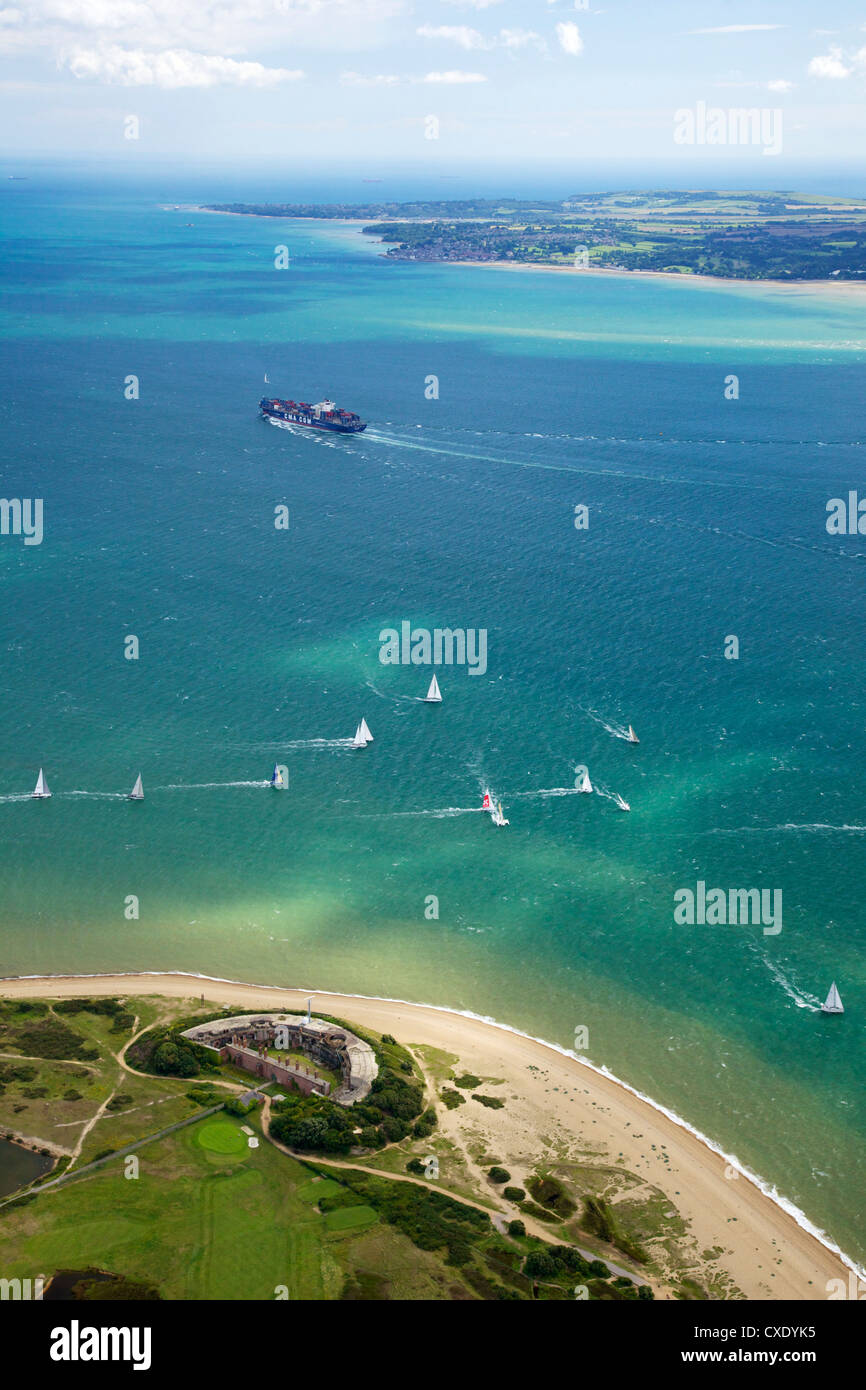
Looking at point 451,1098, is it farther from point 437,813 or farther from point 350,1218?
point 437,813

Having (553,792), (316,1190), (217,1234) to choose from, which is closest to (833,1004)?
(553,792)

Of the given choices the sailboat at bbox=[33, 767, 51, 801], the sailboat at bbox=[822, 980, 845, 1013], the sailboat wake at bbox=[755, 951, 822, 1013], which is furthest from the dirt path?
the sailboat at bbox=[33, 767, 51, 801]

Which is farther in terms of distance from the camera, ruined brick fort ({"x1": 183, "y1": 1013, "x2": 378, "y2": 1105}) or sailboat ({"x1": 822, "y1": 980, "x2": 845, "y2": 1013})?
sailboat ({"x1": 822, "y1": 980, "x2": 845, "y2": 1013})

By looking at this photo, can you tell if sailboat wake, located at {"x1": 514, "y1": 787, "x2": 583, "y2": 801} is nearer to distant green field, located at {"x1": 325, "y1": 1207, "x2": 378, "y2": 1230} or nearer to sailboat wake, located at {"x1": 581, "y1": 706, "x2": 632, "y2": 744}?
sailboat wake, located at {"x1": 581, "y1": 706, "x2": 632, "y2": 744}

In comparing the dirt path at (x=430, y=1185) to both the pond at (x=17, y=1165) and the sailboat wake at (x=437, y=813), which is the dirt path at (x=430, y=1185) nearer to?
the pond at (x=17, y=1165)

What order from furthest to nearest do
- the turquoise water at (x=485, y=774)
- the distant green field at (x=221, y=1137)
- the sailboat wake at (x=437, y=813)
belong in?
1. the sailboat wake at (x=437, y=813)
2. the turquoise water at (x=485, y=774)
3. the distant green field at (x=221, y=1137)

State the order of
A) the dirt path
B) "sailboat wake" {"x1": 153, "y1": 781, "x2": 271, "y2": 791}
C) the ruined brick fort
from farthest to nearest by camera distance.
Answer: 1. "sailboat wake" {"x1": 153, "y1": 781, "x2": 271, "y2": 791}
2. the ruined brick fort
3. the dirt path

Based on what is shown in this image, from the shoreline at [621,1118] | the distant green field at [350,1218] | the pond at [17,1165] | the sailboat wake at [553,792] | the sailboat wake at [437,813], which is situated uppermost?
the sailboat wake at [553,792]

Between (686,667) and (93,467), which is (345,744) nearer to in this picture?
(686,667)

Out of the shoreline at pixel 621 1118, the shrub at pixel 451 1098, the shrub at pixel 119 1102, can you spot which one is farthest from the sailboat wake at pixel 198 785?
the shrub at pixel 451 1098

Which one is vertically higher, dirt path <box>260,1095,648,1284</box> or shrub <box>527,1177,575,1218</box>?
dirt path <box>260,1095,648,1284</box>
